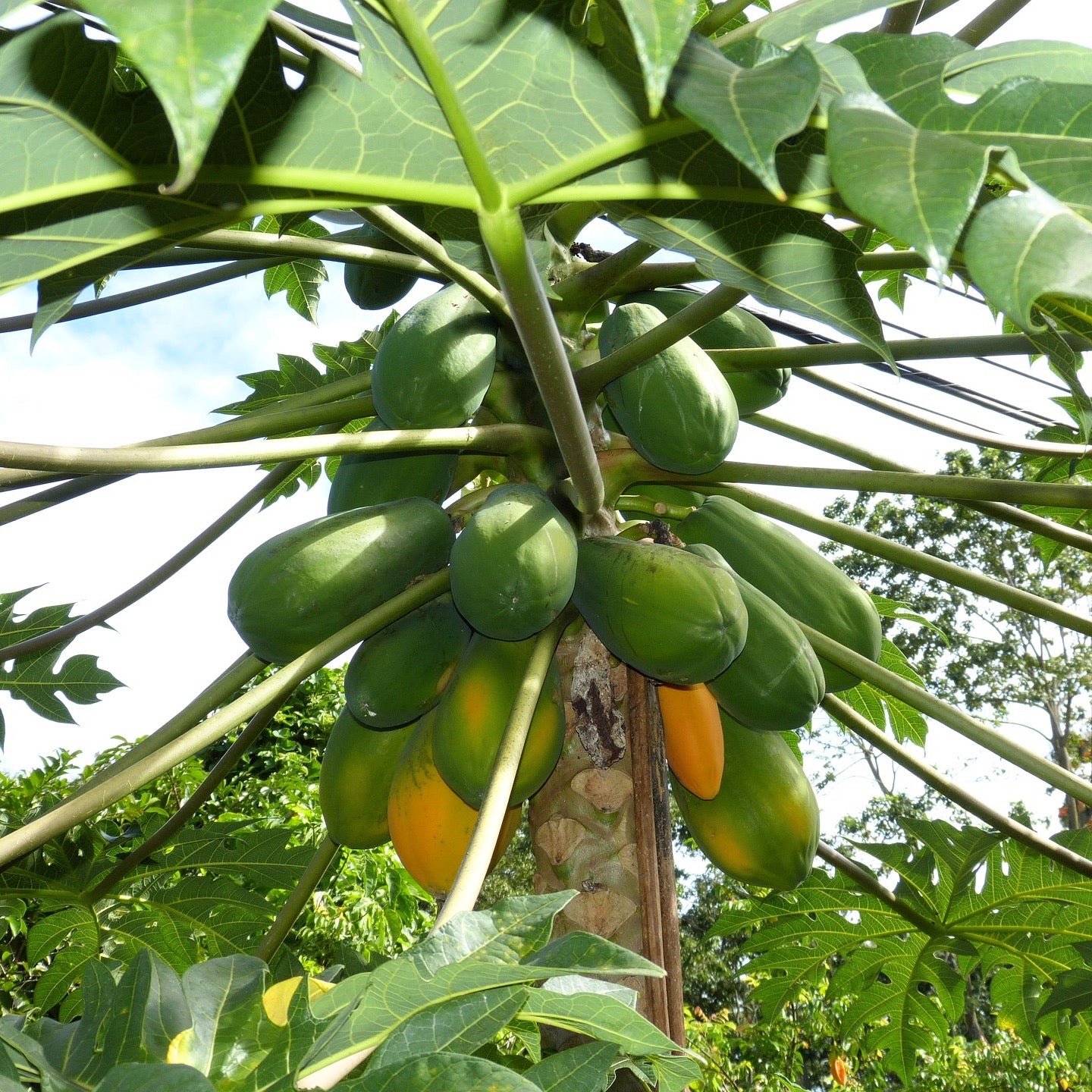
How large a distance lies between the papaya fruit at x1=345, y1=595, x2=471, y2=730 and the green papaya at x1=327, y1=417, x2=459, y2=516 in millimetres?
178

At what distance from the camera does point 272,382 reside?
2145mm

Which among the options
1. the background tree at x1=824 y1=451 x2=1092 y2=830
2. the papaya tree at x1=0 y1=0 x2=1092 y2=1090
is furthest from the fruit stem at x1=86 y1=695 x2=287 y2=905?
the background tree at x1=824 y1=451 x2=1092 y2=830

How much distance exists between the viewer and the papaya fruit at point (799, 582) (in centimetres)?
149

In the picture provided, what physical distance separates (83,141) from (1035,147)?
0.70 metres

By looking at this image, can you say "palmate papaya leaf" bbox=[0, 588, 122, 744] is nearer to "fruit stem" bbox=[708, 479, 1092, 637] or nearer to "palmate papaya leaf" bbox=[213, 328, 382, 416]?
"palmate papaya leaf" bbox=[213, 328, 382, 416]

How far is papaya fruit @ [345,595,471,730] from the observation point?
1330 mm

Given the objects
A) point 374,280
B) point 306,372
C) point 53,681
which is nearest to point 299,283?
point 306,372

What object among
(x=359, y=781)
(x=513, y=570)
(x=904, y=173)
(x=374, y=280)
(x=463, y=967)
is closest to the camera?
(x=904, y=173)

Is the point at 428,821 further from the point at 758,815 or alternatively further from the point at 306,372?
the point at 306,372

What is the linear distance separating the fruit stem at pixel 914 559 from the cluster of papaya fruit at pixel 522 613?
74mm

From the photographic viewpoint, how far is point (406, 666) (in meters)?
1.34

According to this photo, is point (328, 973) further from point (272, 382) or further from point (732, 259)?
point (272, 382)

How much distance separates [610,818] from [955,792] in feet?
1.67

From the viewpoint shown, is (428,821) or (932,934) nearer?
(428,821)
